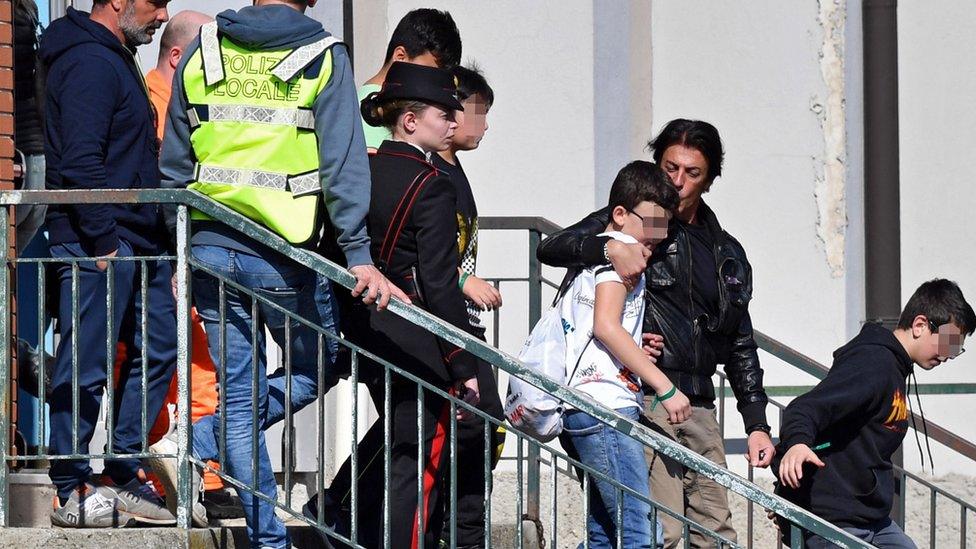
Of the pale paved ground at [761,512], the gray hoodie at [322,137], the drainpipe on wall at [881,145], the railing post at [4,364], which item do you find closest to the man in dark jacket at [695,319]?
the gray hoodie at [322,137]

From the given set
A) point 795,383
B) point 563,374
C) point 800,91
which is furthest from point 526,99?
point 563,374

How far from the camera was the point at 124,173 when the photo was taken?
477 cm

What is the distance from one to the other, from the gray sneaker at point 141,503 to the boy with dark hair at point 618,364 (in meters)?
1.21

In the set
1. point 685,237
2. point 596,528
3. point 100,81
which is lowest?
point 596,528

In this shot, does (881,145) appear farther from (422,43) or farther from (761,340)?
(422,43)

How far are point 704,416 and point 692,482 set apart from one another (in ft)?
0.70

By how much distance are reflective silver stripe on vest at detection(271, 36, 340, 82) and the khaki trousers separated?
4.91 feet

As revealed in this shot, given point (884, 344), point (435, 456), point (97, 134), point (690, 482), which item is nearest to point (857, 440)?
point (884, 344)

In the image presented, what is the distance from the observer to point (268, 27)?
14.3ft

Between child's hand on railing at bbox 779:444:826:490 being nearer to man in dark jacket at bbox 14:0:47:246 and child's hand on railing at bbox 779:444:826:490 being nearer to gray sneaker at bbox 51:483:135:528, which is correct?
gray sneaker at bbox 51:483:135:528

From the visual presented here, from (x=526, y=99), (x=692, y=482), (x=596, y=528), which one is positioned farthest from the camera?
(x=526, y=99)

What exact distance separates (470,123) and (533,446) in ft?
4.46

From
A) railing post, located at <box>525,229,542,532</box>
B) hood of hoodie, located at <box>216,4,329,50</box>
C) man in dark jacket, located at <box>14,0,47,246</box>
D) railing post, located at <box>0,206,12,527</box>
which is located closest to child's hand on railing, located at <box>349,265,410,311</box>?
hood of hoodie, located at <box>216,4,329,50</box>

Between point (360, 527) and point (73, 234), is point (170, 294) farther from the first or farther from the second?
point (360, 527)
